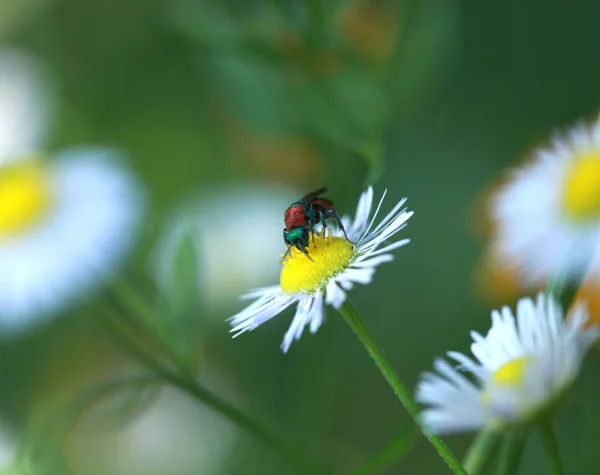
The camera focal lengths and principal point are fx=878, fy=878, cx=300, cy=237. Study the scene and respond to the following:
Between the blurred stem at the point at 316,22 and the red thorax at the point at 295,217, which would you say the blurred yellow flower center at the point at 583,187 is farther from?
the blurred stem at the point at 316,22

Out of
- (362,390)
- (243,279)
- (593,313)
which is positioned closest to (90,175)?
(243,279)

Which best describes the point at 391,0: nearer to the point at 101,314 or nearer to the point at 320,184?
the point at 320,184

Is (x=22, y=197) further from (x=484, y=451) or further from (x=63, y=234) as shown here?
(x=484, y=451)

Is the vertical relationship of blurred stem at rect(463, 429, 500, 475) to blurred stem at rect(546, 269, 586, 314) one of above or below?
below

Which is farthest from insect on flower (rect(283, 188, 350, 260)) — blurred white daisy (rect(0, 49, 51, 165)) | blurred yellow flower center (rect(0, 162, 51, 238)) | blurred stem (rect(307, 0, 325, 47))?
blurred white daisy (rect(0, 49, 51, 165))

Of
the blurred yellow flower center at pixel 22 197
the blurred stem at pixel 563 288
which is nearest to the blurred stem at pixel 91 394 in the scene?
the blurred stem at pixel 563 288

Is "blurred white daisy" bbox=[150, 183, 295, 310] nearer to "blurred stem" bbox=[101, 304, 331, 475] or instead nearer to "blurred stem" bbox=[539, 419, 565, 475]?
"blurred stem" bbox=[101, 304, 331, 475]
